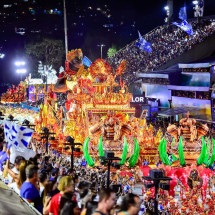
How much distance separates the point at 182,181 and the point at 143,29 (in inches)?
1682

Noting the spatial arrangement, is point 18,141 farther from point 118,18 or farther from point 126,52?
point 118,18

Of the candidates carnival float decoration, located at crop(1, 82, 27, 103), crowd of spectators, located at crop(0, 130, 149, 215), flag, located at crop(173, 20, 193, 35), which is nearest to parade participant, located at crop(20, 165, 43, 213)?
crowd of spectators, located at crop(0, 130, 149, 215)

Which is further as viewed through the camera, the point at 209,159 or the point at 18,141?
the point at 209,159

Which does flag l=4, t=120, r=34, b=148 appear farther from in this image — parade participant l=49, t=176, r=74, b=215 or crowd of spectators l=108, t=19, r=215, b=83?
crowd of spectators l=108, t=19, r=215, b=83

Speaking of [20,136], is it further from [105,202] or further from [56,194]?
[105,202]

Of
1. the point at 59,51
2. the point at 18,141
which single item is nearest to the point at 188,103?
the point at 18,141

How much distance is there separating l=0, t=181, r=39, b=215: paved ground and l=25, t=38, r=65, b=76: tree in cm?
5877

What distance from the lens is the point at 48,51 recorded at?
2507 inches

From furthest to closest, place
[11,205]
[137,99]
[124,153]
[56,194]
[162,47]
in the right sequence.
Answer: [162,47]
[137,99]
[124,153]
[56,194]
[11,205]

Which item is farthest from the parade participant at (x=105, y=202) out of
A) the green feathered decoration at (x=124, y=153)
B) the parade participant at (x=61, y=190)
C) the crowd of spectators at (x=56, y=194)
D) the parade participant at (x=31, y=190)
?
the green feathered decoration at (x=124, y=153)

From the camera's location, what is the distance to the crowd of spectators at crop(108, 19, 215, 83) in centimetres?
3728

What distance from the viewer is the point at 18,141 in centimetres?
1135

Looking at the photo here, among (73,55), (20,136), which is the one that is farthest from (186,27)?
(20,136)

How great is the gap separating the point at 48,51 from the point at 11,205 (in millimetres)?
59745
